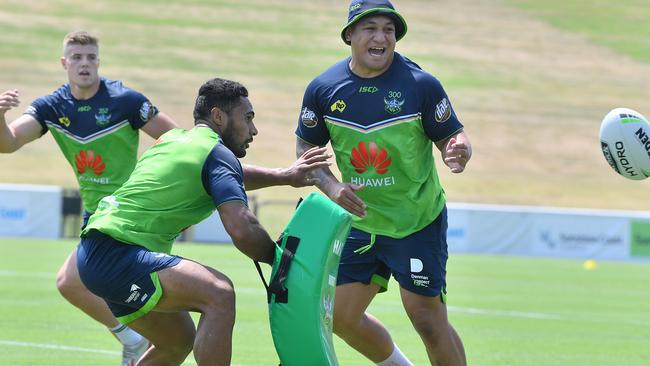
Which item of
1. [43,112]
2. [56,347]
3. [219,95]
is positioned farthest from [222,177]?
[56,347]

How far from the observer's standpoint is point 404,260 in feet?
25.2

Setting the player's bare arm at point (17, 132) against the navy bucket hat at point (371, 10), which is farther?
the player's bare arm at point (17, 132)

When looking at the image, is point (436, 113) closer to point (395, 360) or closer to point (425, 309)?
point (425, 309)

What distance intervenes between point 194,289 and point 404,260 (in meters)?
1.72

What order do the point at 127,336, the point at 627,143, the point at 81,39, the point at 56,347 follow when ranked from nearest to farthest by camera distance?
the point at 627,143 → the point at 127,336 → the point at 81,39 → the point at 56,347

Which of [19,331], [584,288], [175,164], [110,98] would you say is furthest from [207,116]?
[584,288]

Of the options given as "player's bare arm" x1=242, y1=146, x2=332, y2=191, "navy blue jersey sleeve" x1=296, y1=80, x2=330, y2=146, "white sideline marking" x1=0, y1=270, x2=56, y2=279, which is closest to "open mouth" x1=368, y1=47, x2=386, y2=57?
"navy blue jersey sleeve" x1=296, y1=80, x2=330, y2=146

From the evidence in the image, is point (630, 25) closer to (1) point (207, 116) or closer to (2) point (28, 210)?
(2) point (28, 210)

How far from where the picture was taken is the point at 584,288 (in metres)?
18.9

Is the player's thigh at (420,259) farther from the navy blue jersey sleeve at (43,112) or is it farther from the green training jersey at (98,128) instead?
the navy blue jersey sleeve at (43,112)

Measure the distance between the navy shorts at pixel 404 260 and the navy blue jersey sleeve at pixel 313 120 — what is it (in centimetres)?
66

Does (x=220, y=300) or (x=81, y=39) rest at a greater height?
(x=81, y=39)

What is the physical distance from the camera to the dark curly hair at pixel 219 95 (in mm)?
6879

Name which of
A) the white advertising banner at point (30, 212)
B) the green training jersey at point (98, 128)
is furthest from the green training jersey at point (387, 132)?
the white advertising banner at point (30, 212)
